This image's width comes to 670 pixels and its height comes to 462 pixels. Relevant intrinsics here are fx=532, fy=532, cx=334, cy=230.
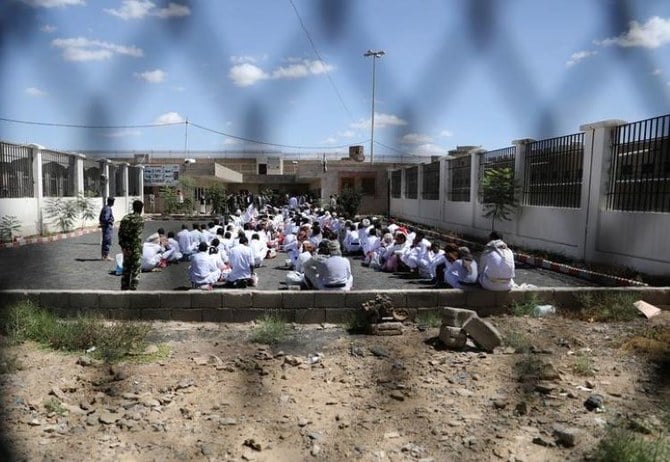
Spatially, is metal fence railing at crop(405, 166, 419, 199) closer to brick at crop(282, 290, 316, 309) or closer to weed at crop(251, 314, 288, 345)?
brick at crop(282, 290, 316, 309)

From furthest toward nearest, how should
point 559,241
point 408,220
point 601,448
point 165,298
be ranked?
1. point 408,220
2. point 559,241
3. point 165,298
4. point 601,448

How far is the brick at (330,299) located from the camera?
5.09m

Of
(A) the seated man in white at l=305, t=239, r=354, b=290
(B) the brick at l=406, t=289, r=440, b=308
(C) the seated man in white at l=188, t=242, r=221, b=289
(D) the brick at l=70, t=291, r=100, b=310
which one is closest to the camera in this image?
(D) the brick at l=70, t=291, r=100, b=310

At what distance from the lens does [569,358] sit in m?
3.88

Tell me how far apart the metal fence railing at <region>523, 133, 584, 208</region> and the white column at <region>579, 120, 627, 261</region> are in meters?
0.30

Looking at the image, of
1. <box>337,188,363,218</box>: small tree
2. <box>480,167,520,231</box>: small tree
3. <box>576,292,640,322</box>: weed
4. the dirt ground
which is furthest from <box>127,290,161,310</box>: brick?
<box>337,188,363,218</box>: small tree

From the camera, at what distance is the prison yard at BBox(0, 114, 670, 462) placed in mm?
2523

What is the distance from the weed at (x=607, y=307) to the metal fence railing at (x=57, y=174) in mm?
12166

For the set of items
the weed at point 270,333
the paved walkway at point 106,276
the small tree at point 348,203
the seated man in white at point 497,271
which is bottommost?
the paved walkway at point 106,276

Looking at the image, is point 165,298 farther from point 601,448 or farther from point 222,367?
point 601,448

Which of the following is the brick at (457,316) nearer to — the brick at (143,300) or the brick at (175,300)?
the brick at (175,300)

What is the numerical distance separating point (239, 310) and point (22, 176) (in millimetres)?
9966

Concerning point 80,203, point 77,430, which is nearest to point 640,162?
point 77,430

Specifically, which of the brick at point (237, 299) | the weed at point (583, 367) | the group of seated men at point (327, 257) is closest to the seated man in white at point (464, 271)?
the group of seated men at point (327, 257)
